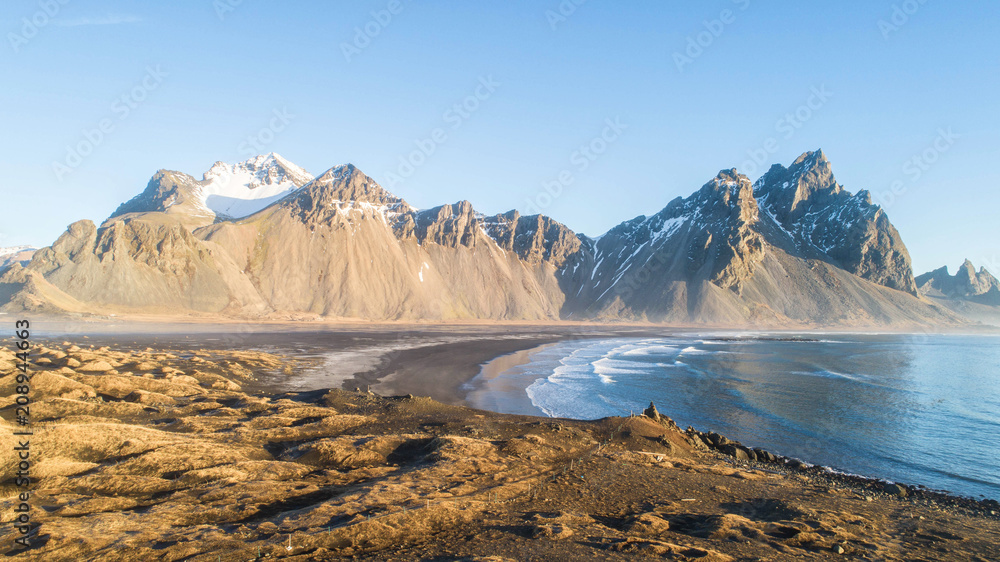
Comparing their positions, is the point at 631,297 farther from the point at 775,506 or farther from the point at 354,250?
the point at 775,506

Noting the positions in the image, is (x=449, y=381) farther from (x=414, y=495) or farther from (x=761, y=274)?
(x=761, y=274)

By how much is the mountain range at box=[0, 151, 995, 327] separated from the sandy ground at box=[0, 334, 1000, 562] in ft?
324

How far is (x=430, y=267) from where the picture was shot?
161 meters

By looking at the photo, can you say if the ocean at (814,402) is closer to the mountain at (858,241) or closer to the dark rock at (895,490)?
the dark rock at (895,490)

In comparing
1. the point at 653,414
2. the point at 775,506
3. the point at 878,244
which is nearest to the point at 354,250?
the point at 653,414

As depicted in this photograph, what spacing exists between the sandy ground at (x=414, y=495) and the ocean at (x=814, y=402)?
4.79 meters

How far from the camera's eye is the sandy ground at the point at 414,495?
9.16m

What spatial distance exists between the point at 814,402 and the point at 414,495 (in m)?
34.4

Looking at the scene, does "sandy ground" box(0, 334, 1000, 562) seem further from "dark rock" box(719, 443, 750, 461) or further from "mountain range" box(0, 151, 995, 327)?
"mountain range" box(0, 151, 995, 327)

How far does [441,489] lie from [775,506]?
386 inches

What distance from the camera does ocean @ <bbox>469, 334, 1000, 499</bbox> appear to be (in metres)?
21.6

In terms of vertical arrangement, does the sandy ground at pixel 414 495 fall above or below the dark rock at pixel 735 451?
above

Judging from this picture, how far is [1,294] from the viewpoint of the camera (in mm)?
90375

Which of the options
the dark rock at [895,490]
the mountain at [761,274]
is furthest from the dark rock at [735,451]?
the mountain at [761,274]
